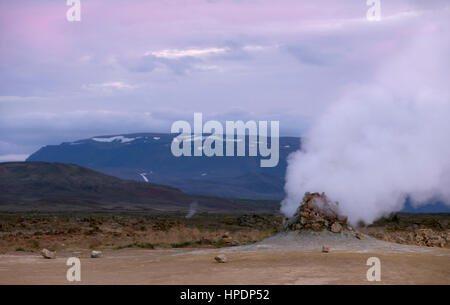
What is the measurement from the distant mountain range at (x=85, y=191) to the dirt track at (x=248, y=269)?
255 feet

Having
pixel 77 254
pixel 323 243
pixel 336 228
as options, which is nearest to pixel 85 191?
pixel 77 254

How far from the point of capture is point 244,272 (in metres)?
16.3

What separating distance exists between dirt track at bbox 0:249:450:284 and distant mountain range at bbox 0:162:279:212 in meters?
77.9

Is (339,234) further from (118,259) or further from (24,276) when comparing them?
(24,276)

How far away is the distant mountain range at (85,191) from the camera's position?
104m

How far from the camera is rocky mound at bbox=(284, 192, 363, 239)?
873 inches

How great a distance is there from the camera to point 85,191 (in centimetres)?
11406

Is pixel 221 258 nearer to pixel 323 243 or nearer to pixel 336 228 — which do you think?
pixel 323 243

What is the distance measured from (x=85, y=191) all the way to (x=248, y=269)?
100431 millimetres

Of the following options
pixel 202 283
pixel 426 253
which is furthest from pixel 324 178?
pixel 202 283

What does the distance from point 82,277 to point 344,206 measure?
11.5 metres

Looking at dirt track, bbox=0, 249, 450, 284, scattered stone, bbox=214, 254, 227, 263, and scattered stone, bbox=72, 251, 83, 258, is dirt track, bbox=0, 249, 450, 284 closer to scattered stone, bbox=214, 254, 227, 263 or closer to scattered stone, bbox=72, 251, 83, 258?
scattered stone, bbox=214, 254, 227, 263

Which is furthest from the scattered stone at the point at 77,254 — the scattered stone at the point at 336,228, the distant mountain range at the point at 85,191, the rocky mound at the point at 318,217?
the distant mountain range at the point at 85,191

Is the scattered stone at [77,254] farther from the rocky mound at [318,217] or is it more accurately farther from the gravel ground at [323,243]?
the rocky mound at [318,217]
